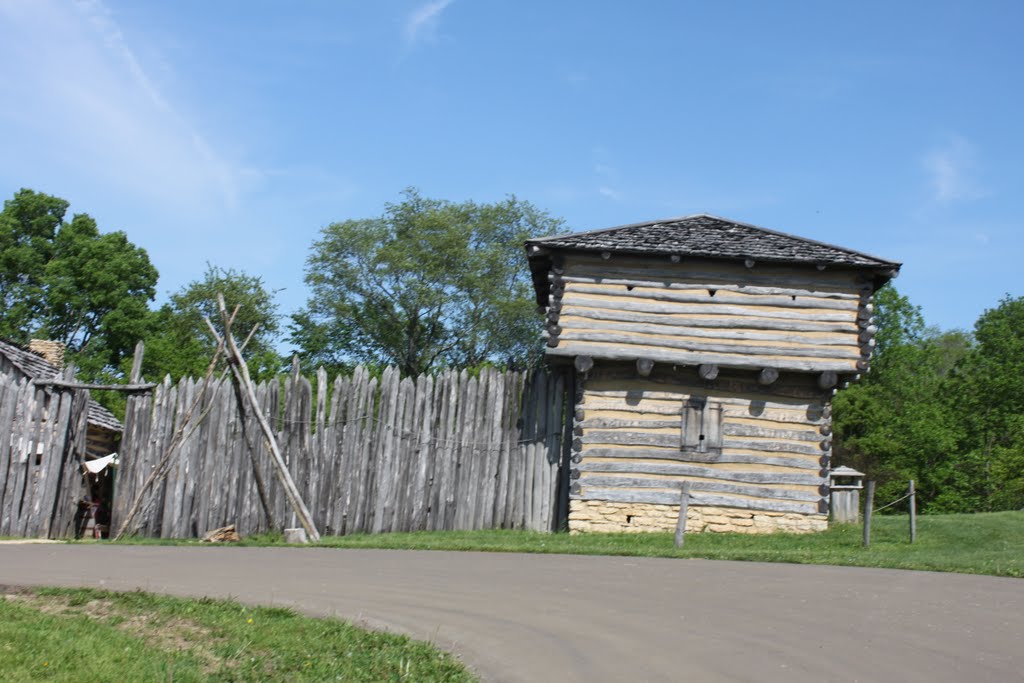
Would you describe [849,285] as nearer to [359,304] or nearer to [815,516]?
[815,516]

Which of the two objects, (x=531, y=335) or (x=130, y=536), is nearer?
(x=130, y=536)

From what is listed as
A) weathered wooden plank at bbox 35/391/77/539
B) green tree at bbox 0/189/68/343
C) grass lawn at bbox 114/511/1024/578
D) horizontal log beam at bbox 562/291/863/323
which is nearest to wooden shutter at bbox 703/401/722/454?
grass lawn at bbox 114/511/1024/578

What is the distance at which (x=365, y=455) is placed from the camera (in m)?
18.6

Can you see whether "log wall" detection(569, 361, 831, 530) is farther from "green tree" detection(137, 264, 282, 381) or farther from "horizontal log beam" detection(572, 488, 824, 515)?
"green tree" detection(137, 264, 282, 381)

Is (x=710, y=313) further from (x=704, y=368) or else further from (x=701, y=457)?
(x=701, y=457)

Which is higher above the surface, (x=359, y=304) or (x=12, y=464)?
(x=359, y=304)

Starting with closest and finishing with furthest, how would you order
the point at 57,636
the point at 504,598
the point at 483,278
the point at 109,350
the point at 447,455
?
the point at 57,636 → the point at 504,598 → the point at 447,455 → the point at 109,350 → the point at 483,278

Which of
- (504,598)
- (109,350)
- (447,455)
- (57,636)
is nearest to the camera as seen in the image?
(57,636)

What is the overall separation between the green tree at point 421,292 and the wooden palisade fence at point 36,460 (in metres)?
32.1

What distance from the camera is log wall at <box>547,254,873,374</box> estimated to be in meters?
19.5

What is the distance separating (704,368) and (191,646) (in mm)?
13363

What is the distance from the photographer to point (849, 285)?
1983cm

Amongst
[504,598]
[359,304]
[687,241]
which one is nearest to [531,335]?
[359,304]

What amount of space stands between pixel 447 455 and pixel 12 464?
710cm
